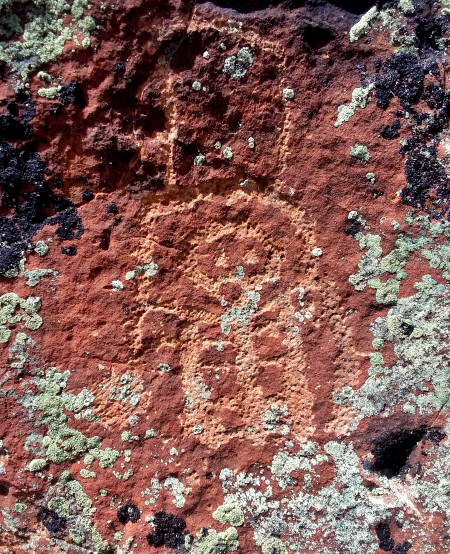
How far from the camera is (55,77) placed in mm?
2168

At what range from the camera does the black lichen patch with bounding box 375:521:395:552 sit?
2301mm

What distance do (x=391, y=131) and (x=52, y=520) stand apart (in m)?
2.39

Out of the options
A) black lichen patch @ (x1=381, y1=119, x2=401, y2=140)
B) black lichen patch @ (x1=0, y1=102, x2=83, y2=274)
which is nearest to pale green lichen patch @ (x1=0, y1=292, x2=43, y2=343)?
black lichen patch @ (x1=0, y1=102, x2=83, y2=274)

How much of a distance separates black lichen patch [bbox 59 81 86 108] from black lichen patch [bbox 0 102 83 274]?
14cm

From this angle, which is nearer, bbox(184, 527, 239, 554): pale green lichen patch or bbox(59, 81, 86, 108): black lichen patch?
bbox(59, 81, 86, 108): black lichen patch

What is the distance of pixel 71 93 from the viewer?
85.4 inches

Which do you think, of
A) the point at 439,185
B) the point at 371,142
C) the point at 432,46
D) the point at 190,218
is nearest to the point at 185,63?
the point at 190,218

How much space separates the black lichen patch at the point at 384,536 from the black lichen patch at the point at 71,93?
7.72ft

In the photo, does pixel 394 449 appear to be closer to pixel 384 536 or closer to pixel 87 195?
pixel 384 536

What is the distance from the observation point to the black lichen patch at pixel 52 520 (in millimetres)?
2375

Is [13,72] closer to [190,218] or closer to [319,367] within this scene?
[190,218]

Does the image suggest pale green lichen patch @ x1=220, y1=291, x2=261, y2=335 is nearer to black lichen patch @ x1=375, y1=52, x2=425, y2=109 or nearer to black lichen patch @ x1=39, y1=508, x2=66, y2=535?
black lichen patch @ x1=375, y1=52, x2=425, y2=109

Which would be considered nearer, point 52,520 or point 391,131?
point 391,131

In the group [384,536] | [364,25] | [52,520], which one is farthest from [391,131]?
[52,520]
